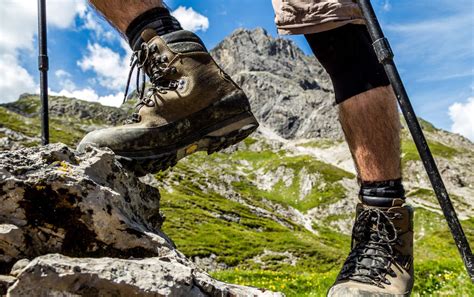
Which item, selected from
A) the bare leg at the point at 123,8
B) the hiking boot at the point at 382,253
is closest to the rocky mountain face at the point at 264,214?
the bare leg at the point at 123,8

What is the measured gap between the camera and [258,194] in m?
143

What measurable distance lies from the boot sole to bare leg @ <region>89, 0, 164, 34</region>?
1178 mm

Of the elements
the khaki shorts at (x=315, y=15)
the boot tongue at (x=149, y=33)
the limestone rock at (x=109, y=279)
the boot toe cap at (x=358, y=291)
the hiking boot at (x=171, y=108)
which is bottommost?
the boot toe cap at (x=358, y=291)

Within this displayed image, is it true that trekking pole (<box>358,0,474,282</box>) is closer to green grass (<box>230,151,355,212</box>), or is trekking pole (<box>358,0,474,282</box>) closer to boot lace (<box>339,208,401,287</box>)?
boot lace (<box>339,208,401,287</box>)

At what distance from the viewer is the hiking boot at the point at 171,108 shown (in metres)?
3.48

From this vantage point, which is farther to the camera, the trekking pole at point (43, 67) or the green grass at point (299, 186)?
the green grass at point (299, 186)

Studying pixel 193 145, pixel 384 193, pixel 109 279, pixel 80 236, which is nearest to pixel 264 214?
pixel 384 193

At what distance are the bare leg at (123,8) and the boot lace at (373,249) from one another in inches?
103

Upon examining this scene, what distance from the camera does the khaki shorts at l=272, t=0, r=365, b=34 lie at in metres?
3.59

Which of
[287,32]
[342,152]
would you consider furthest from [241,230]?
[342,152]

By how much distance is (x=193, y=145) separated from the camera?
3.66 meters

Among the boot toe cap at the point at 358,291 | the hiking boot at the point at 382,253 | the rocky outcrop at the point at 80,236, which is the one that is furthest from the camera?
the hiking boot at the point at 382,253

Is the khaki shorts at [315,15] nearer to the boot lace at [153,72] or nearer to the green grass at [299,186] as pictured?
the boot lace at [153,72]

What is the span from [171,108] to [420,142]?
6.49ft
